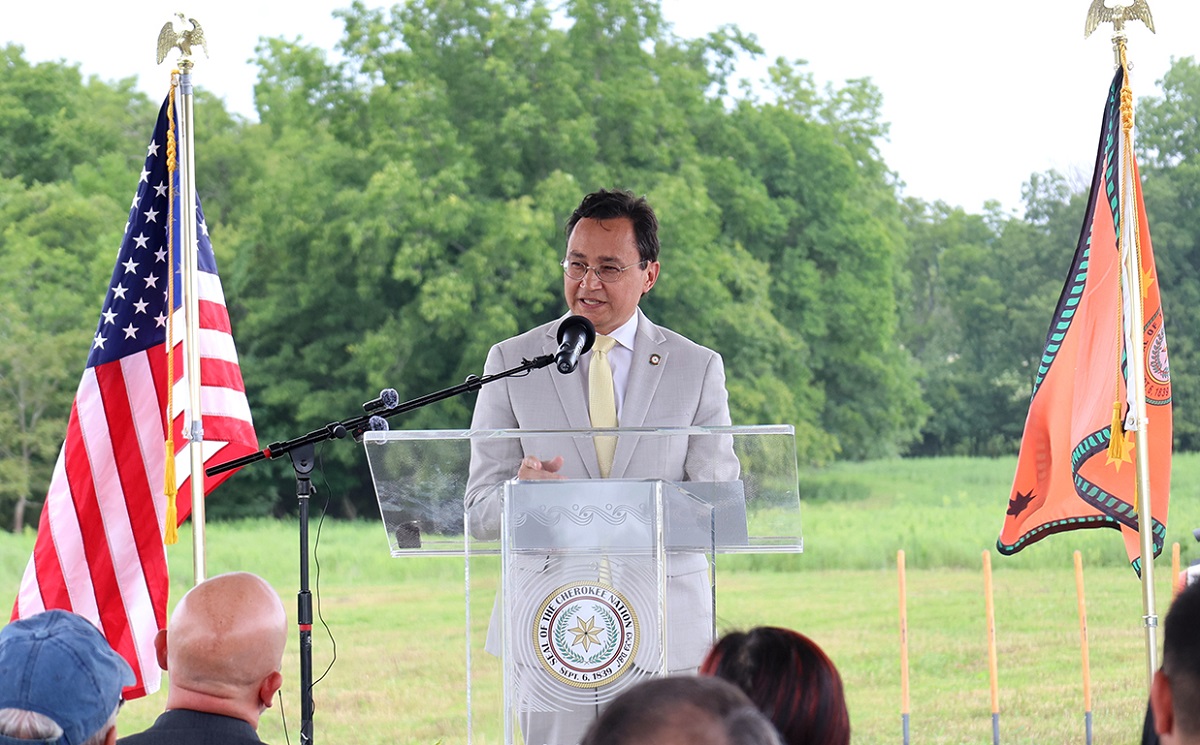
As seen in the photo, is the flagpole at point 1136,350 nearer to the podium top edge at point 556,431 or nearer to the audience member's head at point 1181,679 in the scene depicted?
the podium top edge at point 556,431

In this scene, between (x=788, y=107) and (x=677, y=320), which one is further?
(x=788, y=107)

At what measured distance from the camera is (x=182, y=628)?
2.09 m

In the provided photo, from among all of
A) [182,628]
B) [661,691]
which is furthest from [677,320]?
[661,691]

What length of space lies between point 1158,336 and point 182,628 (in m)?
3.12

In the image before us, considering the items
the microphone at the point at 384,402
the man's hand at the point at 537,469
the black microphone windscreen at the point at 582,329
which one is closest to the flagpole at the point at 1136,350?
the black microphone windscreen at the point at 582,329

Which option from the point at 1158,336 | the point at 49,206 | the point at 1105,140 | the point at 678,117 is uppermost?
the point at 678,117

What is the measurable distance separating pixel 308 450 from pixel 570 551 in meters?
0.87

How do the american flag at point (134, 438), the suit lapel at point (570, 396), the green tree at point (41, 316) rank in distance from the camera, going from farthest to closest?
the green tree at point (41, 316)
the american flag at point (134, 438)
the suit lapel at point (570, 396)

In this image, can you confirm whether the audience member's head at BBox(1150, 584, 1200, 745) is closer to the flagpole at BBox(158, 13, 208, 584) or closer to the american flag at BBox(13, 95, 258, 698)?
the flagpole at BBox(158, 13, 208, 584)

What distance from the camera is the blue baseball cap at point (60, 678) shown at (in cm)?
157

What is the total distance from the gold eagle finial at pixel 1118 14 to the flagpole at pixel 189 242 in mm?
2654

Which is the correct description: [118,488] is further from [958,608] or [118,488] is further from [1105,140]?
[958,608]

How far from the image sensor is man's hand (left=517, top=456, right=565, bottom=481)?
2.51 m

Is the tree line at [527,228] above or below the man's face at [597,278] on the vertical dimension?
above
